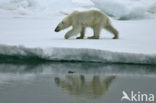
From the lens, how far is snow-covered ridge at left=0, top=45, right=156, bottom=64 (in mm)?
8305

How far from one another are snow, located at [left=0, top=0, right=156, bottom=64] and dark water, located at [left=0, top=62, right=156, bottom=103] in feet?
0.56

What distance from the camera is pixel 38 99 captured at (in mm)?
6066

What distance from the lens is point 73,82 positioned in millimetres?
7164

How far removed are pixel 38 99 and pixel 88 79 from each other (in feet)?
4.85

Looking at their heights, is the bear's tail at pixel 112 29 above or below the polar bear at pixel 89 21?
below

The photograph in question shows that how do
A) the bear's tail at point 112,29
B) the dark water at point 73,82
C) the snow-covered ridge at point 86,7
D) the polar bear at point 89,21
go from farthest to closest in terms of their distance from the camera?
the snow-covered ridge at point 86,7 < the bear's tail at point 112,29 < the polar bear at point 89,21 < the dark water at point 73,82

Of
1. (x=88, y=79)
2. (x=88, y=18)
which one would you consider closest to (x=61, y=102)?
(x=88, y=79)

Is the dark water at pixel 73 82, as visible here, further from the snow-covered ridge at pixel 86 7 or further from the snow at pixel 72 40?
the snow-covered ridge at pixel 86 7

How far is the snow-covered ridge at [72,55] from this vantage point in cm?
830

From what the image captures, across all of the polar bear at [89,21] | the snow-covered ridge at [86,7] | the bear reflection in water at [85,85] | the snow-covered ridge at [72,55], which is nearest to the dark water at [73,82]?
the bear reflection in water at [85,85]

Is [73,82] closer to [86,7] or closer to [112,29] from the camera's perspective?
[112,29]

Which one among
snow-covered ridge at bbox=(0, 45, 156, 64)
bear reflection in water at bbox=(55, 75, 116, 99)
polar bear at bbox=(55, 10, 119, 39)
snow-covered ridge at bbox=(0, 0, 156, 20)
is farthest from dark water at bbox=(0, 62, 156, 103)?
snow-covered ridge at bbox=(0, 0, 156, 20)

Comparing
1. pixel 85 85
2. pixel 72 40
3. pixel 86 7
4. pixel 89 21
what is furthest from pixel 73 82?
pixel 86 7

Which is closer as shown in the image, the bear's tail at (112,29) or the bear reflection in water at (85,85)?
the bear reflection in water at (85,85)
